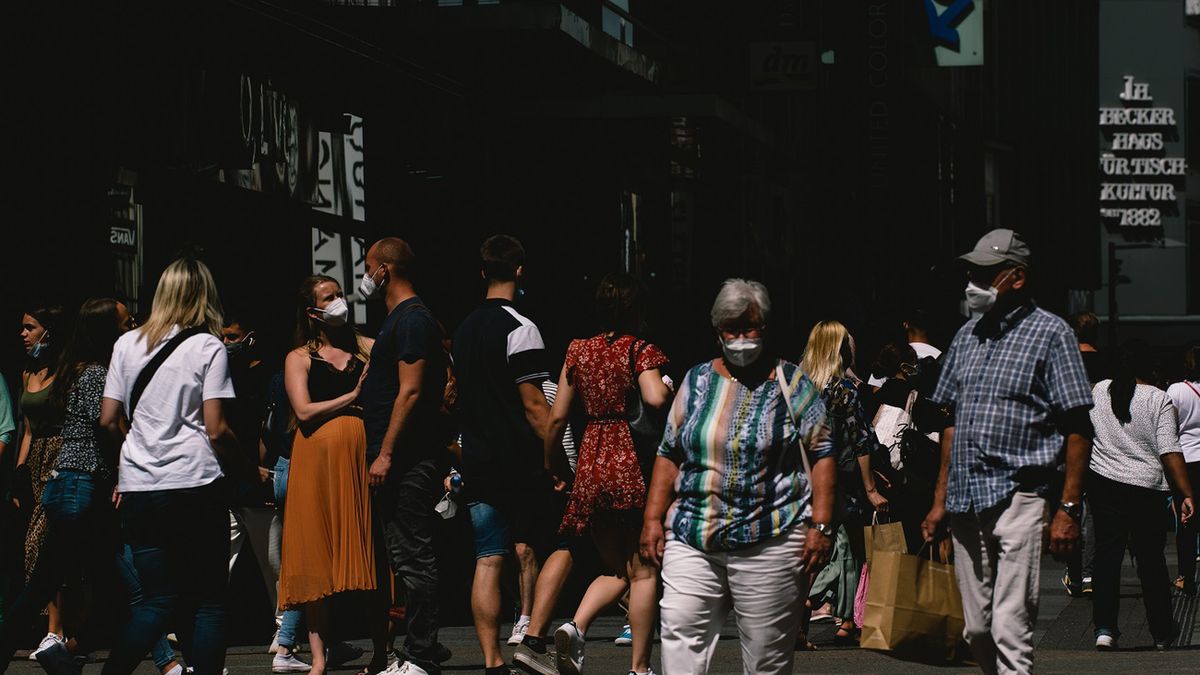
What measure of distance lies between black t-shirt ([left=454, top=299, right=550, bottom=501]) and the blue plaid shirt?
232 centimetres

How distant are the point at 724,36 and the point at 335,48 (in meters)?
10.9

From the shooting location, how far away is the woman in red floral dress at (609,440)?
878cm

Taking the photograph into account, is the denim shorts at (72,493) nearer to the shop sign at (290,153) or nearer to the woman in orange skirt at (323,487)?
the woman in orange skirt at (323,487)

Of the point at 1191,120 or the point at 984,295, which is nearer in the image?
the point at 984,295

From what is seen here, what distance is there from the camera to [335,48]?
1393cm

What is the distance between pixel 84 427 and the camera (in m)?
8.84

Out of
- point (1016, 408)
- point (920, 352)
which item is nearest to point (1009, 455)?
point (1016, 408)

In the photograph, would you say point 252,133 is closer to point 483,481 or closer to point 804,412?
point 483,481

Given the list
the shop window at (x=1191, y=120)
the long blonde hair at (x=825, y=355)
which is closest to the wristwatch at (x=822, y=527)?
the long blonde hair at (x=825, y=355)

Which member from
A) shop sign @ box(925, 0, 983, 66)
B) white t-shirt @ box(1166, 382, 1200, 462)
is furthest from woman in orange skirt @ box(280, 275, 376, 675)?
shop sign @ box(925, 0, 983, 66)

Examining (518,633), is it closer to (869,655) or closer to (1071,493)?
(869,655)

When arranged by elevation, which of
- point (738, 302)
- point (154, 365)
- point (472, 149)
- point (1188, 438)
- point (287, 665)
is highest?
point (472, 149)

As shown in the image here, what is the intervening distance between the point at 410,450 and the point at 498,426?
1.95ft

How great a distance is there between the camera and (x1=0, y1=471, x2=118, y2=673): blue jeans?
808cm
